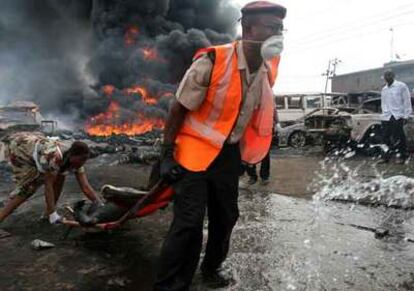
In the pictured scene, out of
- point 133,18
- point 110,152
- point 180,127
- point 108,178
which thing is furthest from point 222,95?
point 133,18

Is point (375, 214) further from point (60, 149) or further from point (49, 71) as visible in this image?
point (49, 71)

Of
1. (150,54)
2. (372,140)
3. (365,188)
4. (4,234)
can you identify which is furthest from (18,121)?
(150,54)

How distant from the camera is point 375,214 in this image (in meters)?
5.02

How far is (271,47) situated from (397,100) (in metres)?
7.20

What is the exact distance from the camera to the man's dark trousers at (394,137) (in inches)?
367

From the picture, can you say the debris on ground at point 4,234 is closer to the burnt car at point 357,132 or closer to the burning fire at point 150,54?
the burnt car at point 357,132

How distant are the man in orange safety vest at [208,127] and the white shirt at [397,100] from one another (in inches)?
274

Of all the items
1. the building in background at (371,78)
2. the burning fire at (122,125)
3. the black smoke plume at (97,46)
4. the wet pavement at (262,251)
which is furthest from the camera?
the building in background at (371,78)

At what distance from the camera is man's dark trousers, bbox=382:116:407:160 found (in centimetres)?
932

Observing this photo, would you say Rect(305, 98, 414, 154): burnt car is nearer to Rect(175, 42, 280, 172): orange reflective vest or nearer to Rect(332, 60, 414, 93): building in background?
Rect(175, 42, 280, 172): orange reflective vest

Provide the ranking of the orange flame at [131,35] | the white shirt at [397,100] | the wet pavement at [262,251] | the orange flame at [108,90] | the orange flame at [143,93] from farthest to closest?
the orange flame at [131,35] < the orange flame at [108,90] < the orange flame at [143,93] < the white shirt at [397,100] < the wet pavement at [262,251]

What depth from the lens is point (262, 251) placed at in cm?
372

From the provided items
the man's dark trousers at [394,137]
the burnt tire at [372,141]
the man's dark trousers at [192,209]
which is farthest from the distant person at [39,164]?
the burnt tire at [372,141]

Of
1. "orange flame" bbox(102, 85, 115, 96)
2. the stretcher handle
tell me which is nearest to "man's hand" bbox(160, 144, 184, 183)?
the stretcher handle
